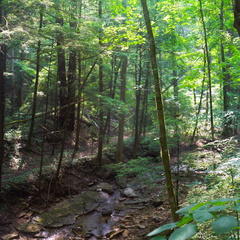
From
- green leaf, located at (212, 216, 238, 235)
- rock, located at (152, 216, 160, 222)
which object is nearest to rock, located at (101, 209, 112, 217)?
rock, located at (152, 216, 160, 222)

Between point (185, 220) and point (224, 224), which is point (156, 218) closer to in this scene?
point (185, 220)

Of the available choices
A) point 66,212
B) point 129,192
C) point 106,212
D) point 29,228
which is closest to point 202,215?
point 29,228

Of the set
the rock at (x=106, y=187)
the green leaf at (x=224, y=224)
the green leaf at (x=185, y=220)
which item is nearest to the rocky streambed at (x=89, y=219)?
the rock at (x=106, y=187)

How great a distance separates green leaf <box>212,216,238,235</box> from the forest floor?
4.07 metres

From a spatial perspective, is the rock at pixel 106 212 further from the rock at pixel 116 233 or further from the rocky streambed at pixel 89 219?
the rock at pixel 116 233

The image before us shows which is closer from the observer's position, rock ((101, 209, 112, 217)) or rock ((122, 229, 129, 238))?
rock ((122, 229, 129, 238))

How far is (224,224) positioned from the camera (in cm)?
95

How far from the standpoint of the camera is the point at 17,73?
18.8m

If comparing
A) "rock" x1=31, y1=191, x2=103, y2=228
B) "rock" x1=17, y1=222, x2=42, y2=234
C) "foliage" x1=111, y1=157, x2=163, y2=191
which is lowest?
"rock" x1=31, y1=191, x2=103, y2=228

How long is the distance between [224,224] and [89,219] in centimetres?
739

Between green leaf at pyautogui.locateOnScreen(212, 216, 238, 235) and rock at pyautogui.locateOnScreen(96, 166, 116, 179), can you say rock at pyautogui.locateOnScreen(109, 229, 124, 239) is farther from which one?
green leaf at pyautogui.locateOnScreen(212, 216, 238, 235)

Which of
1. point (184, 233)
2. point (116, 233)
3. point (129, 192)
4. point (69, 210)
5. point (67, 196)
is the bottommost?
point (129, 192)

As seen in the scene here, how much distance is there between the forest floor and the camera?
640 cm

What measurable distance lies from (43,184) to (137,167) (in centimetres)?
411
